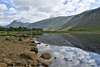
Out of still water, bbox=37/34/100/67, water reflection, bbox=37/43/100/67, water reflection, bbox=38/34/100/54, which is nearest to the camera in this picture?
water reflection, bbox=37/43/100/67

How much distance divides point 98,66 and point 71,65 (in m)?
6.48

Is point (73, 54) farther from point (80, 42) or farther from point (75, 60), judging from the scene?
point (80, 42)

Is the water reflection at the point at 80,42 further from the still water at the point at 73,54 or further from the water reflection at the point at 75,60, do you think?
the water reflection at the point at 75,60

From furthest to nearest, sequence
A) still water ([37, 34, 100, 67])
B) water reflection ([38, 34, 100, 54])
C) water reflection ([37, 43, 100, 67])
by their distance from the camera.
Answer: water reflection ([38, 34, 100, 54]), still water ([37, 34, 100, 67]), water reflection ([37, 43, 100, 67])

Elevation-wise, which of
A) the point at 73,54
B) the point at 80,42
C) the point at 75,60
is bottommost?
the point at 80,42

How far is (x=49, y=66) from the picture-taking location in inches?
760

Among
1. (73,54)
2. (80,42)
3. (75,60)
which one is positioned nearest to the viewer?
(75,60)

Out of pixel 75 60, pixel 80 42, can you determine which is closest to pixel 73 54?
pixel 75 60


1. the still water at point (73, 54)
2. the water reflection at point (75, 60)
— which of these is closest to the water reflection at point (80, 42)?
the still water at point (73, 54)

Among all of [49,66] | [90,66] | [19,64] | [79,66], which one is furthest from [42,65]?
[90,66]

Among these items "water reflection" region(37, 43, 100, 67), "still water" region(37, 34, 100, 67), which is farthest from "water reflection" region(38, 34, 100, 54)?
"water reflection" region(37, 43, 100, 67)

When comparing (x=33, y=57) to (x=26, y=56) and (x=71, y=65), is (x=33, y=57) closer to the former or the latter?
(x=26, y=56)

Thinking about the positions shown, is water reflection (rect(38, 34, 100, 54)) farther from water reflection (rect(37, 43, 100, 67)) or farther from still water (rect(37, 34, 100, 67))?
water reflection (rect(37, 43, 100, 67))

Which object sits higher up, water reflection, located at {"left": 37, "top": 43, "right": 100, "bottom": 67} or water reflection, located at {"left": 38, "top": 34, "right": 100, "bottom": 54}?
water reflection, located at {"left": 37, "top": 43, "right": 100, "bottom": 67}
